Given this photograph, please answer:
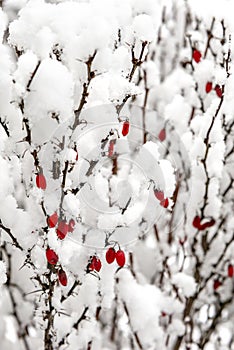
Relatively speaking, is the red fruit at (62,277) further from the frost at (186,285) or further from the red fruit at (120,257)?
the frost at (186,285)

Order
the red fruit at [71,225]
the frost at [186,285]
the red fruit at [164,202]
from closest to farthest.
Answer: the red fruit at [71,225], the red fruit at [164,202], the frost at [186,285]

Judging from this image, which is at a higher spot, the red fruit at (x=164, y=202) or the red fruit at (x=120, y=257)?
the red fruit at (x=164, y=202)

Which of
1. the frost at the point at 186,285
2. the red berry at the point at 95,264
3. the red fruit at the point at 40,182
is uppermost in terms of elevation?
the frost at the point at 186,285

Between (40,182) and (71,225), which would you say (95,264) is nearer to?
(71,225)

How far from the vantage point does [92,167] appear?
3.34 ft

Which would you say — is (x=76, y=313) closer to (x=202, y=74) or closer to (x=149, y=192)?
(x=149, y=192)

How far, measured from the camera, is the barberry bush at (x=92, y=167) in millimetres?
908

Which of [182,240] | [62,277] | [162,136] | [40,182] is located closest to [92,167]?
[40,182]

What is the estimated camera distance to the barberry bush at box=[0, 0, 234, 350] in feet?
2.98

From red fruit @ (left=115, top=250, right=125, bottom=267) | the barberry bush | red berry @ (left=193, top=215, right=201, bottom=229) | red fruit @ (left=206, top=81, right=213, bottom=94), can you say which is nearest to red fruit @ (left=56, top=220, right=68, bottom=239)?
the barberry bush

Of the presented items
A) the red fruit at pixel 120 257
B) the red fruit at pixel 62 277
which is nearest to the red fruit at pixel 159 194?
the red fruit at pixel 120 257

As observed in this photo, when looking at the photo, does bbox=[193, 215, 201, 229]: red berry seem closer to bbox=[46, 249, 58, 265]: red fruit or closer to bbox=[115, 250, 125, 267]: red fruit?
bbox=[115, 250, 125, 267]: red fruit

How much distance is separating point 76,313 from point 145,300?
0.70 feet

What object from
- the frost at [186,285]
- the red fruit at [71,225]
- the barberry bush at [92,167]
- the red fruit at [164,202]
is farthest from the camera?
the frost at [186,285]
